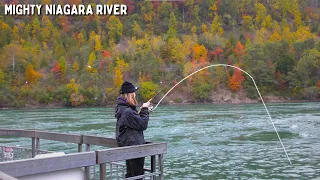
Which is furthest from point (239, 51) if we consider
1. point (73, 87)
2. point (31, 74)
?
point (31, 74)

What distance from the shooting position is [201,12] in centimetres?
18988

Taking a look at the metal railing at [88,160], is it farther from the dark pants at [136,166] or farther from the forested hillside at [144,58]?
the forested hillside at [144,58]

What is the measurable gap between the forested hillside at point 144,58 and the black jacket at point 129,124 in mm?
63261

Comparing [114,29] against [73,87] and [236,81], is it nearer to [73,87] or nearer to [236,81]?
[73,87]

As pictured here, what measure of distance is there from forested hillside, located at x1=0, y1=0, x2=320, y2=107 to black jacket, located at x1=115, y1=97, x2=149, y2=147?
63.3m

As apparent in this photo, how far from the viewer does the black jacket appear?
20.6 feet

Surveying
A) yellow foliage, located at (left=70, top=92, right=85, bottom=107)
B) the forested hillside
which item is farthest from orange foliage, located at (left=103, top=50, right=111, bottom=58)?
yellow foliage, located at (left=70, top=92, right=85, bottom=107)

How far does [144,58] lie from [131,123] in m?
101

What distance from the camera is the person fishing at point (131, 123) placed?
6289 millimetres

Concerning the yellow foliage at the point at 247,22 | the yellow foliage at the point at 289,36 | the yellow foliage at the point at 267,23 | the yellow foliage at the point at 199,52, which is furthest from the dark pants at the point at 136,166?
the yellow foliage at the point at 247,22

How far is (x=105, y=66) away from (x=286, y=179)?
94227mm

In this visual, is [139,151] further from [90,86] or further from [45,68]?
[45,68]

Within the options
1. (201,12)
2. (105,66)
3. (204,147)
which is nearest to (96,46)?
(105,66)

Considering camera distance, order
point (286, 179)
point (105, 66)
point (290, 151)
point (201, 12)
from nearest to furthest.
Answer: point (286, 179) < point (290, 151) < point (105, 66) < point (201, 12)
